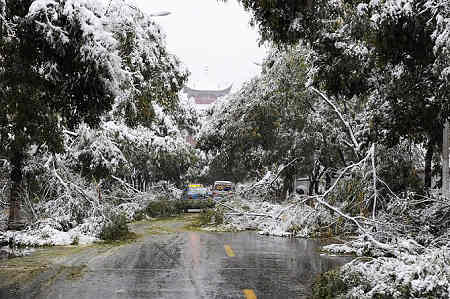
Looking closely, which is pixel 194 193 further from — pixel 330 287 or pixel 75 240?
pixel 330 287

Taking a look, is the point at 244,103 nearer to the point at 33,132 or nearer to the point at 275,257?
the point at 275,257

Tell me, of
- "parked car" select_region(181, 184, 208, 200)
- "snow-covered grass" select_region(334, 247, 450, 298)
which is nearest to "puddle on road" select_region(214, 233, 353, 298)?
"snow-covered grass" select_region(334, 247, 450, 298)

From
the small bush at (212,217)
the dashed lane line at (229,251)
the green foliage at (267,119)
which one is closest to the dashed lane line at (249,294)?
the dashed lane line at (229,251)

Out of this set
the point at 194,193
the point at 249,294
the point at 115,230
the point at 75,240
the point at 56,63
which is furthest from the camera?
the point at 194,193

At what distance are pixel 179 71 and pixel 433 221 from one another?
10.1 metres

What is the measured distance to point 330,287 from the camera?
6.75 m

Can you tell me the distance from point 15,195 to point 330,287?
11.6 meters

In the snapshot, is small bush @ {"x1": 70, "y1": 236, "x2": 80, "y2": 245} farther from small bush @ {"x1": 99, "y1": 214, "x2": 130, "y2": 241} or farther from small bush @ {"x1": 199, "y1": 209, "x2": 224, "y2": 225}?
small bush @ {"x1": 199, "y1": 209, "x2": 224, "y2": 225}

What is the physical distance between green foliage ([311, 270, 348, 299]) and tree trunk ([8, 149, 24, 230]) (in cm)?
1086

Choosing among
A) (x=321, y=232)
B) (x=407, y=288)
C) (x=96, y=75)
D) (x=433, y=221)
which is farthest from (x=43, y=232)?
(x=407, y=288)

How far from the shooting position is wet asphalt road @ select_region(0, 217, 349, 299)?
24.9 ft

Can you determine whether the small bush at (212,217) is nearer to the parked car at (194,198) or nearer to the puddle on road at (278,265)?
the puddle on road at (278,265)

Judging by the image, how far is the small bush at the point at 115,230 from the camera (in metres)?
15.9

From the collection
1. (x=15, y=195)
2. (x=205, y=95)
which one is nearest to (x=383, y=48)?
(x=15, y=195)
